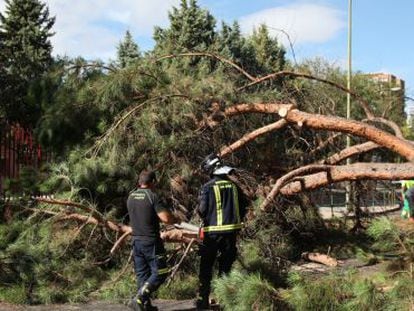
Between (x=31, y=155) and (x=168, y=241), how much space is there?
13.6 feet

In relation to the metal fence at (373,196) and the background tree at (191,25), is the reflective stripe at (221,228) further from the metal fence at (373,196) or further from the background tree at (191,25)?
the background tree at (191,25)

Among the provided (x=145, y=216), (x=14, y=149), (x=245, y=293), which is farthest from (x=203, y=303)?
(x=14, y=149)

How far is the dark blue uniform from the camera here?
6.25 m

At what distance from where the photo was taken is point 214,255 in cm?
635

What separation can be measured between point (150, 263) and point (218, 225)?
0.81 metres

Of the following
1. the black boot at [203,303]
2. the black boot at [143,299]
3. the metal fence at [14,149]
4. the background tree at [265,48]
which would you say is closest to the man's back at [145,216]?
the black boot at [143,299]

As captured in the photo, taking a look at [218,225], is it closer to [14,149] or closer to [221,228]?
[221,228]

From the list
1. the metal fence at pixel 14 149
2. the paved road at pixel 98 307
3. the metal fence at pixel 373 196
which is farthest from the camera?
the metal fence at pixel 14 149

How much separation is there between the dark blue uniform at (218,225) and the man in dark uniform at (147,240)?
0.47 m

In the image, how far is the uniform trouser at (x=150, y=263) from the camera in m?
5.91

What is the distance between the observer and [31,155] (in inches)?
402

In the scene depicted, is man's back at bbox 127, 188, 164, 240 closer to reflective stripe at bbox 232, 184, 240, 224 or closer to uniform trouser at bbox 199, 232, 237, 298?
uniform trouser at bbox 199, 232, 237, 298

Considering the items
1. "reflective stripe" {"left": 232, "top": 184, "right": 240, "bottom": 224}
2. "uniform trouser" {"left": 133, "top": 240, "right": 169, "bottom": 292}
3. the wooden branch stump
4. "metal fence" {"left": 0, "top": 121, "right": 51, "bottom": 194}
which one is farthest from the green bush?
"metal fence" {"left": 0, "top": 121, "right": 51, "bottom": 194}

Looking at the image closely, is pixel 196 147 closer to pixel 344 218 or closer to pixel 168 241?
pixel 168 241
